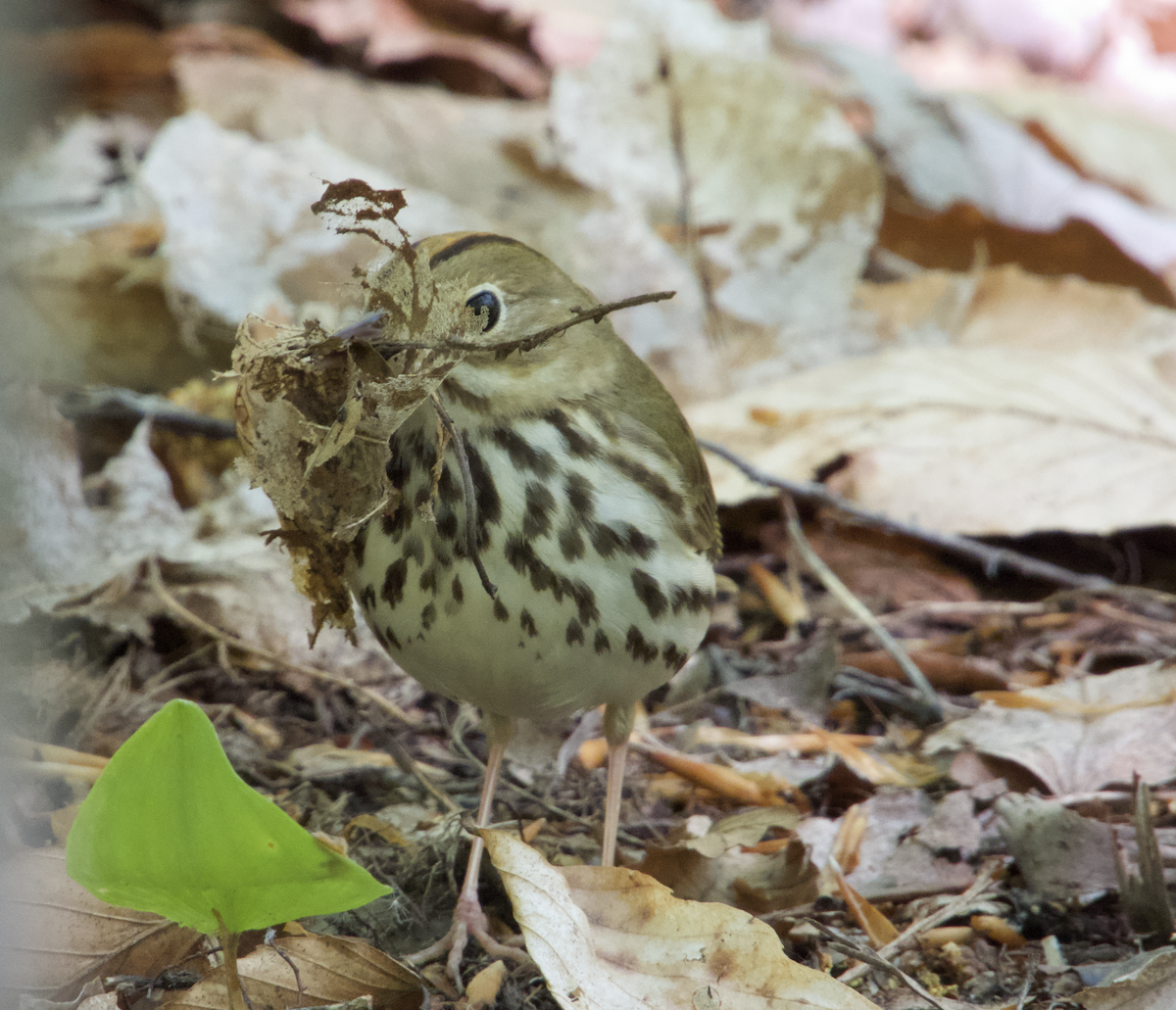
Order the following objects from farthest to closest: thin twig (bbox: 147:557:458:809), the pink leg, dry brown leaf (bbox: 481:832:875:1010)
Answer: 1. thin twig (bbox: 147:557:458:809)
2. the pink leg
3. dry brown leaf (bbox: 481:832:875:1010)

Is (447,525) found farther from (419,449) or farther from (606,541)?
(606,541)

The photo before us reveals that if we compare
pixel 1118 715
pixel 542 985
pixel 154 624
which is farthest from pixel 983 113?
pixel 542 985

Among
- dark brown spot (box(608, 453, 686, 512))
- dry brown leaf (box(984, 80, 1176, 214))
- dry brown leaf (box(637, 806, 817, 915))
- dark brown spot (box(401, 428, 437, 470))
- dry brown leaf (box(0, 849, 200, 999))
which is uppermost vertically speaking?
dark brown spot (box(401, 428, 437, 470))

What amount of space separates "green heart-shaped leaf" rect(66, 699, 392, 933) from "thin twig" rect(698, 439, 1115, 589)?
2210 mm

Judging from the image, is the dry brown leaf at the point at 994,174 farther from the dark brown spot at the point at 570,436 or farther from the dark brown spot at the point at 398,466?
the dark brown spot at the point at 398,466

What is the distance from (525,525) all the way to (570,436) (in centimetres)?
18

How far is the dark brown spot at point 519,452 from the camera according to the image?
2074 millimetres

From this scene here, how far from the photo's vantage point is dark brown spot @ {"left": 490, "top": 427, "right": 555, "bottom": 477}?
2074 mm

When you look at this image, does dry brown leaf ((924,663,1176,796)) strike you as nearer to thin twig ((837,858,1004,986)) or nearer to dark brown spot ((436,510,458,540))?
thin twig ((837,858,1004,986))

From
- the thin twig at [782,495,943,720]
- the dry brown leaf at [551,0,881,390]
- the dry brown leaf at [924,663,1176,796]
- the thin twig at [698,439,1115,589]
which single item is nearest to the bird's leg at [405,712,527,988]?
the dry brown leaf at [924,663,1176,796]

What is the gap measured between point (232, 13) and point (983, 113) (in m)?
3.34

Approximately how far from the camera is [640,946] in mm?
1762

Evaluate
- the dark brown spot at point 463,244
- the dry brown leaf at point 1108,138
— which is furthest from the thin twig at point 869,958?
the dry brown leaf at point 1108,138

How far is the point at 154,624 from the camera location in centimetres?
301
